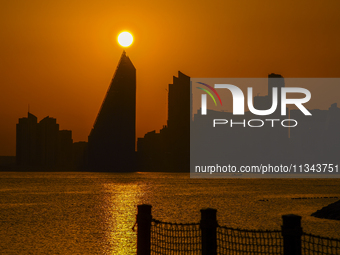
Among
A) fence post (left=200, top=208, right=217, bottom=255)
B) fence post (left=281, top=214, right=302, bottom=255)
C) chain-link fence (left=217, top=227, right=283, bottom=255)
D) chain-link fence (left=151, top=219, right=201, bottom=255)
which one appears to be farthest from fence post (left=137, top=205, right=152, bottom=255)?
fence post (left=281, top=214, right=302, bottom=255)

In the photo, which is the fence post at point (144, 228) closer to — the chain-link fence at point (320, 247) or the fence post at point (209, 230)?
the fence post at point (209, 230)

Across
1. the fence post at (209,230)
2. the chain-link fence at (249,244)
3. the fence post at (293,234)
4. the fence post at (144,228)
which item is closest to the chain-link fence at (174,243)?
the fence post at (209,230)

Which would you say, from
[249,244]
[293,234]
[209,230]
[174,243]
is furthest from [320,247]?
[293,234]

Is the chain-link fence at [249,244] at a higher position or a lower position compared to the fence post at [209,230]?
lower

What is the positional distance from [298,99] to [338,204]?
112 ft

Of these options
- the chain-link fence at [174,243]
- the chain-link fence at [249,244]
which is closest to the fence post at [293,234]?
the chain-link fence at [249,244]

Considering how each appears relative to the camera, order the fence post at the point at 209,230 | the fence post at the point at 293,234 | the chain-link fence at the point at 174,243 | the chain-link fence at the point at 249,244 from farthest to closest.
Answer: the chain-link fence at the point at 174,243, the chain-link fence at the point at 249,244, the fence post at the point at 209,230, the fence post at the point at 293,234

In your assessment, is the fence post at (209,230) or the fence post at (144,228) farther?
the fence post at (144,228)

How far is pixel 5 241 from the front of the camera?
63.5 feet

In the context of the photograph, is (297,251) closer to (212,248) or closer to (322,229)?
(212,248)

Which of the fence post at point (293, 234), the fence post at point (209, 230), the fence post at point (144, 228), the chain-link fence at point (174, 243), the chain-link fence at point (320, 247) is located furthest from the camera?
the chain-link fence at point (174, 243)

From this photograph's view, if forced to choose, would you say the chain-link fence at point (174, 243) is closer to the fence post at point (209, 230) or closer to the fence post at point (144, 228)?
the fence post at point (209, 230)

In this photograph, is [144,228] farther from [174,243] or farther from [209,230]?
[174,243]

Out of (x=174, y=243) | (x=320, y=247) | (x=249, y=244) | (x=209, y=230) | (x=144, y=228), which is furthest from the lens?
(x=320, y=247)
